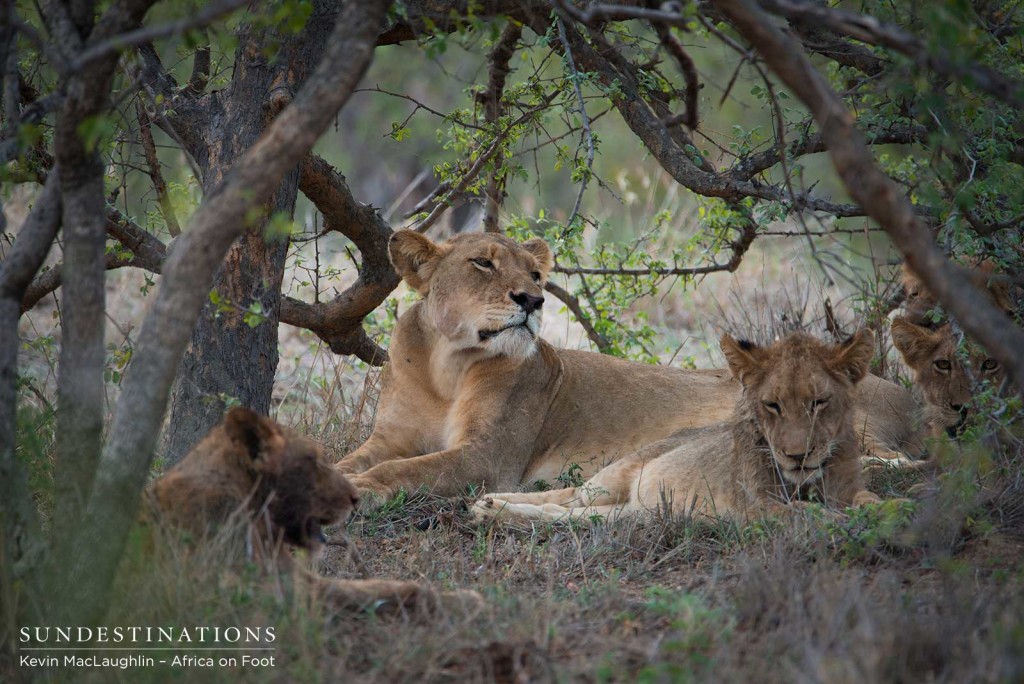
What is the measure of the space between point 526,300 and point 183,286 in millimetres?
2894

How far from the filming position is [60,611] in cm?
325

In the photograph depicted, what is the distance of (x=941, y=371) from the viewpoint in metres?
5.96

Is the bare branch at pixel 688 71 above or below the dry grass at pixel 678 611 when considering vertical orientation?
above

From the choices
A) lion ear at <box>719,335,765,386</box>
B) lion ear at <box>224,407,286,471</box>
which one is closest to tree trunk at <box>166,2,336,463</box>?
lion ear at <box>224,407,286,471</box>

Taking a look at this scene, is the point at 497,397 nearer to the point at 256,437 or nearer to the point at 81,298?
the point at 256,437

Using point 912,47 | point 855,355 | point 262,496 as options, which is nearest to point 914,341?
point 855,355

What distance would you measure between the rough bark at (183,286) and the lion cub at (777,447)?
2.21m

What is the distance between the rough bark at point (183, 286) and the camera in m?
3.20

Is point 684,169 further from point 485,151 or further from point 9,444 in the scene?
point 9,444

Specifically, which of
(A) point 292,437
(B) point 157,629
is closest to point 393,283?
(A) point 292,437

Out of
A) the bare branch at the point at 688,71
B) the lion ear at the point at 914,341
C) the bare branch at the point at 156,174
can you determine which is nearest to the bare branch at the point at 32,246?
the bare branch at the point at 688,71

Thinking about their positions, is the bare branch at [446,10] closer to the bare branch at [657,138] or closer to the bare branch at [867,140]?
the bare branch at [657,138]

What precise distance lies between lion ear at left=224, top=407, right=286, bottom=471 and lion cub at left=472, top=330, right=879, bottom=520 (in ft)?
5.94

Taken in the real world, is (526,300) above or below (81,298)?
above
